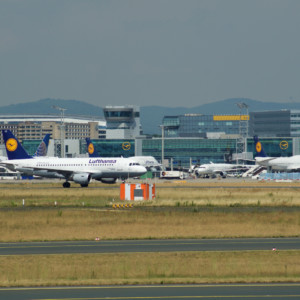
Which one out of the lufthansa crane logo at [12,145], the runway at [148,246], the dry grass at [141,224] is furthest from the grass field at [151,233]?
the lufthansa crane logo at [12,145]

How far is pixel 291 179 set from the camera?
474 ft

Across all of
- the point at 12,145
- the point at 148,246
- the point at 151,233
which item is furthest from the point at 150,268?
the point at 12,145

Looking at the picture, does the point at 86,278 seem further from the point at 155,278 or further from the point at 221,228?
the point at 221,228

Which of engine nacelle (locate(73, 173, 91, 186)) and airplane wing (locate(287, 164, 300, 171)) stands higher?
engine nacelle (locate(73, 173, 91, 186))

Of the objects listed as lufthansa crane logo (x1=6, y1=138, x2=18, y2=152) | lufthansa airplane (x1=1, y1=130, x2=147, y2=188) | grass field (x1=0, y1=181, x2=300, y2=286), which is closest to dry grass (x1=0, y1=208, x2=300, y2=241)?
grass field (x1=0, y1=181, x2=300, y2=286)

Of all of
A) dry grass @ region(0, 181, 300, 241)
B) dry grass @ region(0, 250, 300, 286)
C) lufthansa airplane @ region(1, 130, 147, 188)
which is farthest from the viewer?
lufthansa airplane @ region(1, 130, 147, 188)

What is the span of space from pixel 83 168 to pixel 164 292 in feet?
299

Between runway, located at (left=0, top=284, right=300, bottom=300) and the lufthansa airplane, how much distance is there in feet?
281

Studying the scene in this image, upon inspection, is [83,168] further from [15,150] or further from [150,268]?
[150,268]

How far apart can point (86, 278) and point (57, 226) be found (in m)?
21.6

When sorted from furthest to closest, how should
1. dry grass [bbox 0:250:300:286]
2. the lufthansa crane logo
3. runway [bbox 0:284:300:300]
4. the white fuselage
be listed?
the lufthansa crane logo
the white fuselage
dry grass [bbox 0:250:300:286]
runway [bbox 0:284:300:300]

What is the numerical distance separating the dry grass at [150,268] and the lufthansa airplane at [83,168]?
77.2 meters

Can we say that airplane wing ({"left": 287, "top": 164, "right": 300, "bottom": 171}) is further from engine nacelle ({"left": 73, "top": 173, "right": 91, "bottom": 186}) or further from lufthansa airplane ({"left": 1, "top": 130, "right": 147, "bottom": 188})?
engine nacelle ({"left": 73, "top": 173, "right": 91, "bottom": 186})

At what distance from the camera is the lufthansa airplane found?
367 feet
